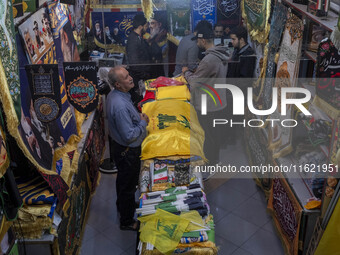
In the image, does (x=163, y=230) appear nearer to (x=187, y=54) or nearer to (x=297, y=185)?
(x=297, y=185)

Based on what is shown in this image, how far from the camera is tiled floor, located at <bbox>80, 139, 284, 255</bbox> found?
16.4ft

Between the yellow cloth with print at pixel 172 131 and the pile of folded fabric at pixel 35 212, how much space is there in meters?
1.43

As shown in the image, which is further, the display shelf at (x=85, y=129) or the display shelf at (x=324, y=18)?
the display shelf at (x=85, y=129)

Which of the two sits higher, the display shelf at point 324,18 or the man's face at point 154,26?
the display shelf at point 324,18

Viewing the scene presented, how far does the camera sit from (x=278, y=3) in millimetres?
5309

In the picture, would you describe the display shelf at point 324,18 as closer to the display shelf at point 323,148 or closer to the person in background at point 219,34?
the display shelf at point 323,148

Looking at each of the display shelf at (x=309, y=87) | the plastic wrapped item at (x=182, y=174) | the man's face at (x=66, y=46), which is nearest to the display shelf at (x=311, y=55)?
the display shelf at (x=309, y=87)

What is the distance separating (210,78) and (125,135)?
6.30 feet

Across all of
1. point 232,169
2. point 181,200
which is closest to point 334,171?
point 181,200

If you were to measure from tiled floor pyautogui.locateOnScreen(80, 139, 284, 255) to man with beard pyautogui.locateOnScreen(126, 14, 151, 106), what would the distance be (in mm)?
2327

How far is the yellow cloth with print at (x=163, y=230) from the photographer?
3.83 metres

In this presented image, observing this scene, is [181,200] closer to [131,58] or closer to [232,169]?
[232,169]

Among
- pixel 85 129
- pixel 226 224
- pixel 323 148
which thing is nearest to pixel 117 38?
pixel 85 129

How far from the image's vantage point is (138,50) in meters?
7.87
